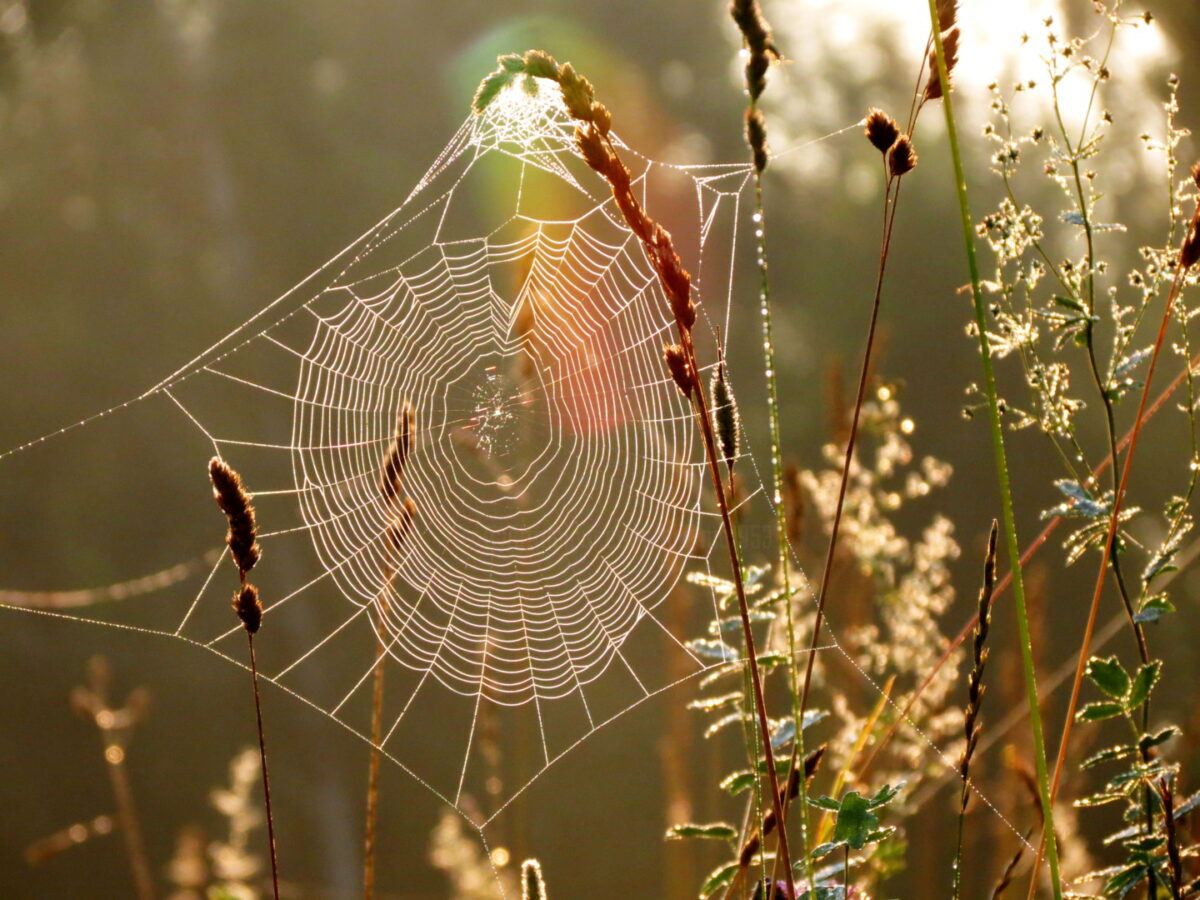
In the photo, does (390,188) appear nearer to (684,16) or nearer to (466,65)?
(466,65)

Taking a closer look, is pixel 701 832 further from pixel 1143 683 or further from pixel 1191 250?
pixel 1191 250

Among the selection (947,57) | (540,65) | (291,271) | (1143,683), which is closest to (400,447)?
(540,65)

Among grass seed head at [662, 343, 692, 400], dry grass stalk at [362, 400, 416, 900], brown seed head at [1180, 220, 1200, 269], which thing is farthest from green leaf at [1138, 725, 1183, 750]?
dry grass stalk at [362, 400, 416, 900]

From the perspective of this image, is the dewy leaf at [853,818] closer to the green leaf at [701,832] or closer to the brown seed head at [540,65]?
the green leaf at [701,832]

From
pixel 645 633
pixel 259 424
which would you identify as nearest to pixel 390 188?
pixel 259 424

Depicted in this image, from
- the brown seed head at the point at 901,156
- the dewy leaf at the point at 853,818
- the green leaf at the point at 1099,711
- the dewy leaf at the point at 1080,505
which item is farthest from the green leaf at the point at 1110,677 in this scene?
the brown seed head at the point at 901,156

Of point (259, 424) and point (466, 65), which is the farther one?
point (466, 65)

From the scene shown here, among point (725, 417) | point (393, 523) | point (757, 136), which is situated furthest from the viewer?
point (393, 523)
